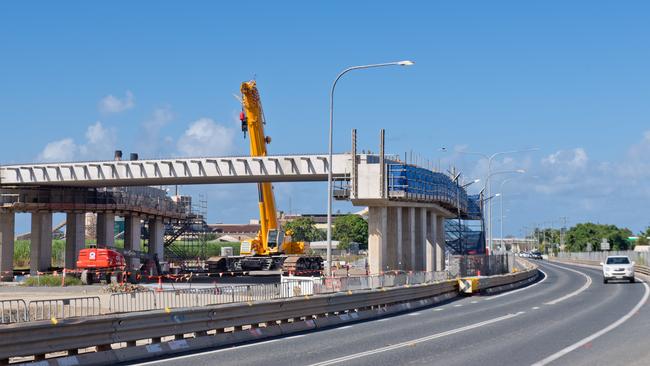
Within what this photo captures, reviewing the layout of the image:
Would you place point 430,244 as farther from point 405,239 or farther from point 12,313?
point 12,313

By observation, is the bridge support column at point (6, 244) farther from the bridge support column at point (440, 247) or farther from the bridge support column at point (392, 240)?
the bridge support column at point (440, 247)

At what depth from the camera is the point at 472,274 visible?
186ft

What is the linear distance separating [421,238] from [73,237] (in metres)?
28.5

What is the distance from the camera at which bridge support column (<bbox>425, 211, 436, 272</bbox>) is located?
68625 mm

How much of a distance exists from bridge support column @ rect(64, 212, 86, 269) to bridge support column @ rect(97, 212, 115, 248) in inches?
60.4

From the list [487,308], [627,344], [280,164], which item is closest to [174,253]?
[280,164]

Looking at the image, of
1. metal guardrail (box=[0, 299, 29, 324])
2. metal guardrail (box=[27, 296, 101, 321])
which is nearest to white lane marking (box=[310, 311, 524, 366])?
metal guardrail (box=[27, 296, 101, 321])

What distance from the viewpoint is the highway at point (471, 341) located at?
16781 millimetres

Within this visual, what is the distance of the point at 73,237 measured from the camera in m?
72.0

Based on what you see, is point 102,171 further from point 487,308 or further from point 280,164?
point 487,308

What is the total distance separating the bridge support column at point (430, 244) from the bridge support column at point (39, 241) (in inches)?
1188

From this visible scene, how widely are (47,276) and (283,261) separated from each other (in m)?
18.0

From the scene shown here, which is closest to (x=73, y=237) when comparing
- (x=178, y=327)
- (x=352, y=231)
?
(x=178, y=327)

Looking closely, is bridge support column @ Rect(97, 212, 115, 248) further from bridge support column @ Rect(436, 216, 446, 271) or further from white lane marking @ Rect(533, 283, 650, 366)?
white lane marking @ Rect(533, 283, 650, 366)
